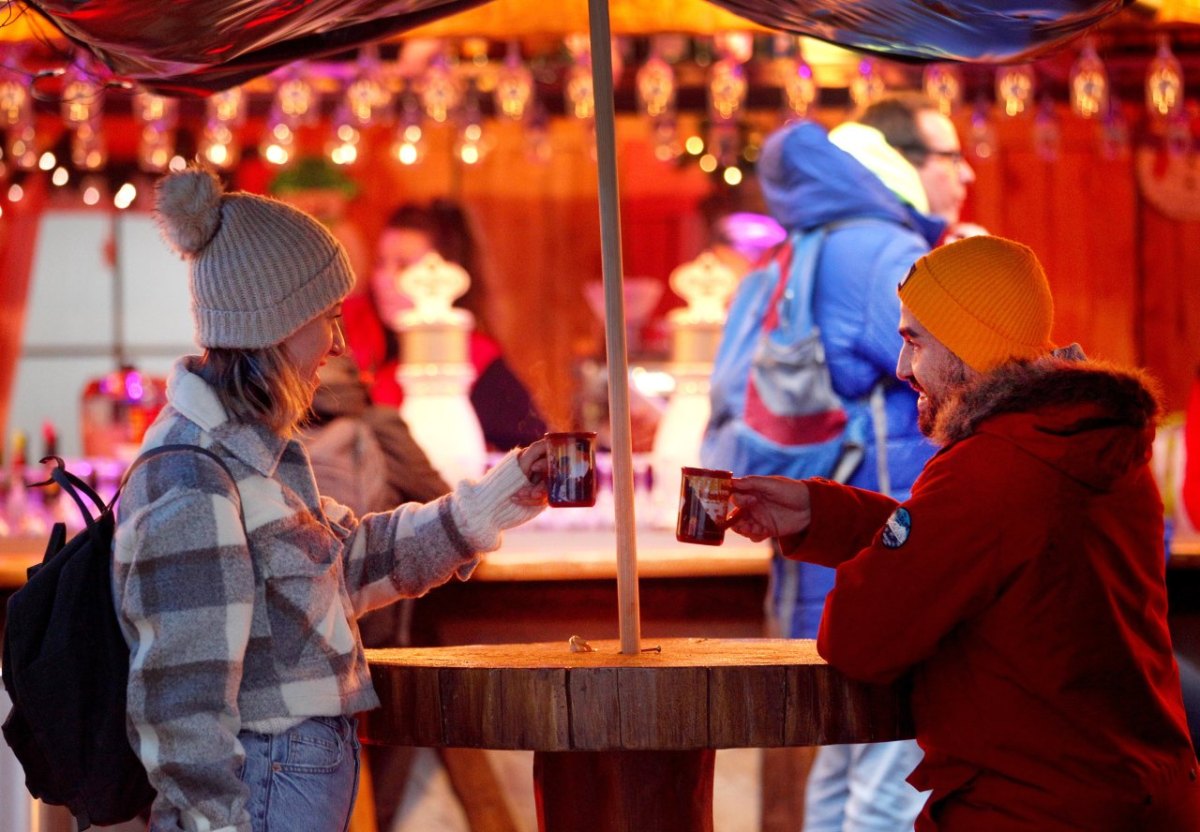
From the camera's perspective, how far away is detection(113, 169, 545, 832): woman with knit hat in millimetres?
1815

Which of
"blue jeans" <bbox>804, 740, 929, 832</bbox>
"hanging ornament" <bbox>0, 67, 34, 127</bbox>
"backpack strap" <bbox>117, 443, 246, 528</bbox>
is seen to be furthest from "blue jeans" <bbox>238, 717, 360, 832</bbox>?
"hanging ornament" <bbox>0, 67, 34, 127</bbox>

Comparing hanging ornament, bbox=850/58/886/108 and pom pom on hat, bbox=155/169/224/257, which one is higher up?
hanging ornament, bbox=850/58/886/108

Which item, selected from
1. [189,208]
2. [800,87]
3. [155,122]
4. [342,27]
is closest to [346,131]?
[155,122]

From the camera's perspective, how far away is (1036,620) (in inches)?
76.2

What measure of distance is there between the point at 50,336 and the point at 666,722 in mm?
6656

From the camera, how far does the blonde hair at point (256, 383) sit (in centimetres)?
201

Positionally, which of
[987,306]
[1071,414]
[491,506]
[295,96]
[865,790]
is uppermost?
[295,96]

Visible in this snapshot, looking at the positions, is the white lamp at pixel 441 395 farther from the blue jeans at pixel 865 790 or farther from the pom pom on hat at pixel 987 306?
the pom pom on hat at pixel 987 306

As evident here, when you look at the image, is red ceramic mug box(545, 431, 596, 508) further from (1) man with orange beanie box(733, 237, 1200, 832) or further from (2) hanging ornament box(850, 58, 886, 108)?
(2) hanging ornament box(850, 58, 886, 108)

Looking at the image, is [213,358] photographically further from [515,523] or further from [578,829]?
[578,829]

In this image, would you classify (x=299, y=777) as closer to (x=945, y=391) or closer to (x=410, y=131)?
(x=945, y=391)

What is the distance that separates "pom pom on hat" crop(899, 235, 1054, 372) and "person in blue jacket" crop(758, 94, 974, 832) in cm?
136

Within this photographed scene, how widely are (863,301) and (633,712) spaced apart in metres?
1.81

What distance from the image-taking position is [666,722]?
6.48ft
